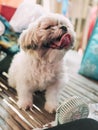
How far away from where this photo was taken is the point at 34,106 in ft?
6.05

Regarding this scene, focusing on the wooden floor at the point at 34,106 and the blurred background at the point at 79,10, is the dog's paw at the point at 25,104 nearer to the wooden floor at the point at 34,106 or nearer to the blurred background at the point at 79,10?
the wooden floor at the point at 34,106

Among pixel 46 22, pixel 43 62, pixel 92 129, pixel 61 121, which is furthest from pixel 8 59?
pixel 92 129

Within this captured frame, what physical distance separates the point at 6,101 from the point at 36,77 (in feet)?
1.08

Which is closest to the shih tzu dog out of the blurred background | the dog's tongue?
the dog's tongue

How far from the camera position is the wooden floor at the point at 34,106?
5.31 ft

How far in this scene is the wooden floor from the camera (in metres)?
1.62

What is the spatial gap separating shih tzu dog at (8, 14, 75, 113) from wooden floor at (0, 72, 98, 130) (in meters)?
0.06

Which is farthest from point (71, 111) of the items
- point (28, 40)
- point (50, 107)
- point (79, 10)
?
point (79, 10)

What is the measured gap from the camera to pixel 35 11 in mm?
2342

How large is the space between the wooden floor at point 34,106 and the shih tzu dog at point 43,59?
6 cm

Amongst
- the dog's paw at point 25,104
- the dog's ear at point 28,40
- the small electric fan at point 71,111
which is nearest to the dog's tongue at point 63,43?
A: the dog's ear at point 28,40

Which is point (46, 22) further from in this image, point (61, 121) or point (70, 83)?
point (70, 83)

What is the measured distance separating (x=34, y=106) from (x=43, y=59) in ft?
1.23

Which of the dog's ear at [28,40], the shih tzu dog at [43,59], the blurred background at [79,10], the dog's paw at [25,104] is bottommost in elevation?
the blurred background at [79,10]
